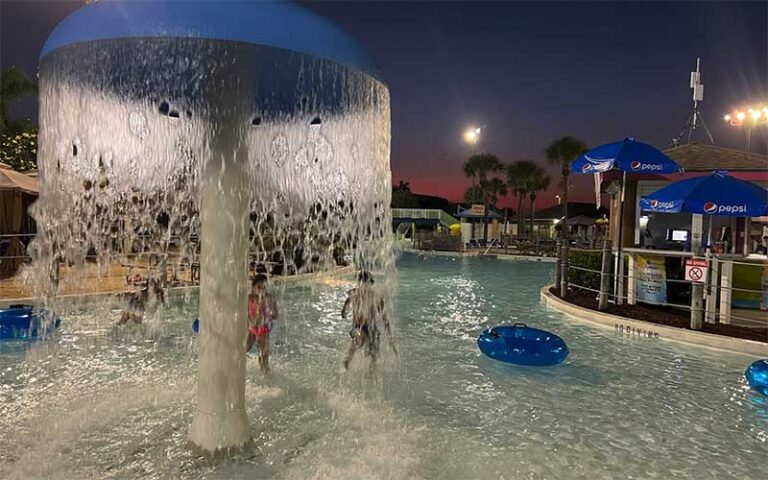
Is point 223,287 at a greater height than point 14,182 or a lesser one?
lesser

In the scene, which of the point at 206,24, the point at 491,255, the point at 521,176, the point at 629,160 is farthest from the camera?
the point at 521,176

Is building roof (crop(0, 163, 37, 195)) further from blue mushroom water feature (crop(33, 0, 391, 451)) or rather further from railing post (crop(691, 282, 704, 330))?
railing post (crop(691, 282, 704, 330))

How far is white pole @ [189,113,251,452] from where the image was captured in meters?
4.25

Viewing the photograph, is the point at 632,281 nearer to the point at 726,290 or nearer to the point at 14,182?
the point at 726,290

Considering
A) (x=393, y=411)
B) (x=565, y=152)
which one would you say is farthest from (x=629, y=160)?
(x=565, y=152)

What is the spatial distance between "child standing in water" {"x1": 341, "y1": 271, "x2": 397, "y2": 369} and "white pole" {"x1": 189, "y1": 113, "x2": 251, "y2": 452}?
9.15ft

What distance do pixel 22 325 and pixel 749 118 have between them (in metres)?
35.8

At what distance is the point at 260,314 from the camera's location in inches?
270

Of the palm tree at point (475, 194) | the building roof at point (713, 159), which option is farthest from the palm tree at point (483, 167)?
the building roof at point (713, 159)

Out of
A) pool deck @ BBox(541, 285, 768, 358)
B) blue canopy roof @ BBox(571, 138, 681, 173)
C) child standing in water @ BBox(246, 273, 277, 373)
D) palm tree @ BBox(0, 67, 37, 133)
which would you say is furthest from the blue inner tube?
palm tree @ BBox(0, 67, 37, 133)

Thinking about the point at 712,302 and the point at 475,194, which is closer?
the point at 712,302

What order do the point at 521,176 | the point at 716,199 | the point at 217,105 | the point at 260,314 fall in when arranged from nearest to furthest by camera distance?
the point at 217,105
the point at 260,314
the point at 716,199
the point at 521,176

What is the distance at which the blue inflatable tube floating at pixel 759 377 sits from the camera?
6980 millimetres

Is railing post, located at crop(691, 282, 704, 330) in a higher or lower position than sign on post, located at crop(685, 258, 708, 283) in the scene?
lower
